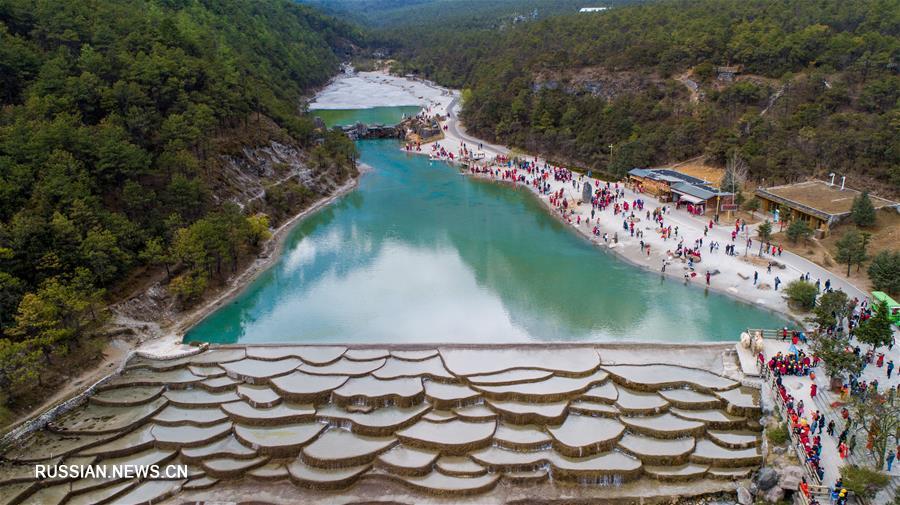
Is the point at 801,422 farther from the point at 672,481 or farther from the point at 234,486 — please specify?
the point at 234,486

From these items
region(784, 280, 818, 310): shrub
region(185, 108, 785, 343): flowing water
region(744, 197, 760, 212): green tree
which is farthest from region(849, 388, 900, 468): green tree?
region(744, 197, 760, 212): green tree

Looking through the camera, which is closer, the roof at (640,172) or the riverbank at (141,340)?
the riverbank at (141,340)

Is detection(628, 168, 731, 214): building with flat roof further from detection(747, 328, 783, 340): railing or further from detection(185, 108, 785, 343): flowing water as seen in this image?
detection(747, 328, 783, 340): railing

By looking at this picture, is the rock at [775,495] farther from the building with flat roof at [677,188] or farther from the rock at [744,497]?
the building with flat roof at [677,188]

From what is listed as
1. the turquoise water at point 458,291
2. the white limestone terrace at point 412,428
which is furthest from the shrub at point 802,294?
the white limestone terrace at point 412,428

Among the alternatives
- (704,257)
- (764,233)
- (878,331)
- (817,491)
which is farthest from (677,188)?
(817,491)

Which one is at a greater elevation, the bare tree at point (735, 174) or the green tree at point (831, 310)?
the bare tree at point (735, 174)
